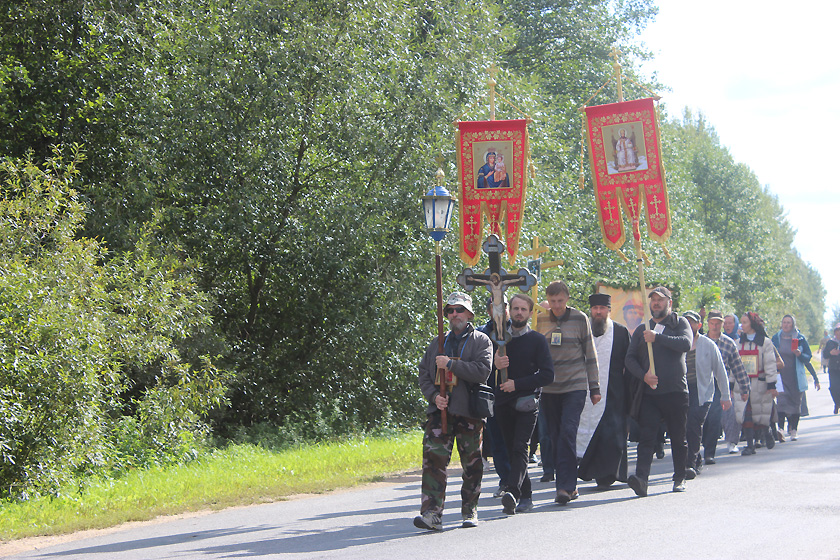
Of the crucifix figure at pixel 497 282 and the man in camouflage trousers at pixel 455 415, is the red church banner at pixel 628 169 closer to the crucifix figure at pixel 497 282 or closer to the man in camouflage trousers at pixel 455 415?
the crucifix figure at pixel 497 282

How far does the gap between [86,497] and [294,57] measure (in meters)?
10.1

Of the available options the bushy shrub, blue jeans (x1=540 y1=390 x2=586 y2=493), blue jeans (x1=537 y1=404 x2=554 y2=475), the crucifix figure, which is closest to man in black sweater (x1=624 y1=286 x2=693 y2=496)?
blue jeans (x1=540 y1=390 x2=586 y2=493)

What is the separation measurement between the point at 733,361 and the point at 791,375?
12.1ft

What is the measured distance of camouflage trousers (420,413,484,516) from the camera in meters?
8.39

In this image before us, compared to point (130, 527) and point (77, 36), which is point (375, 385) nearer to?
point (77, 36)

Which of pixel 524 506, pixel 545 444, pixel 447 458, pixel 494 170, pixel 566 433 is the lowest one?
pixel 524 506

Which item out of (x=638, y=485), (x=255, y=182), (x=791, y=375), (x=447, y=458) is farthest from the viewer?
(x=255, y=182)

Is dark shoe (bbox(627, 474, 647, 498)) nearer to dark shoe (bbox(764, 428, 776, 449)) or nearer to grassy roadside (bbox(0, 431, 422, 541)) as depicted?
grassy roadside (bbox(0, 431, 422, 541))

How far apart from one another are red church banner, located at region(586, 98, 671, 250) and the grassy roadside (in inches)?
197

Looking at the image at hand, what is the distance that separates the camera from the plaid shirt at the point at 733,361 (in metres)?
14.9

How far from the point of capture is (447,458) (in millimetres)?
8523

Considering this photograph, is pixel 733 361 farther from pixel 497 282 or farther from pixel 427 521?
pixel 427 521

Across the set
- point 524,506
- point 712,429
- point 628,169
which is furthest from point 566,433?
point 712,429

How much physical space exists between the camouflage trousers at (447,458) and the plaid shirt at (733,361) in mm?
7392
